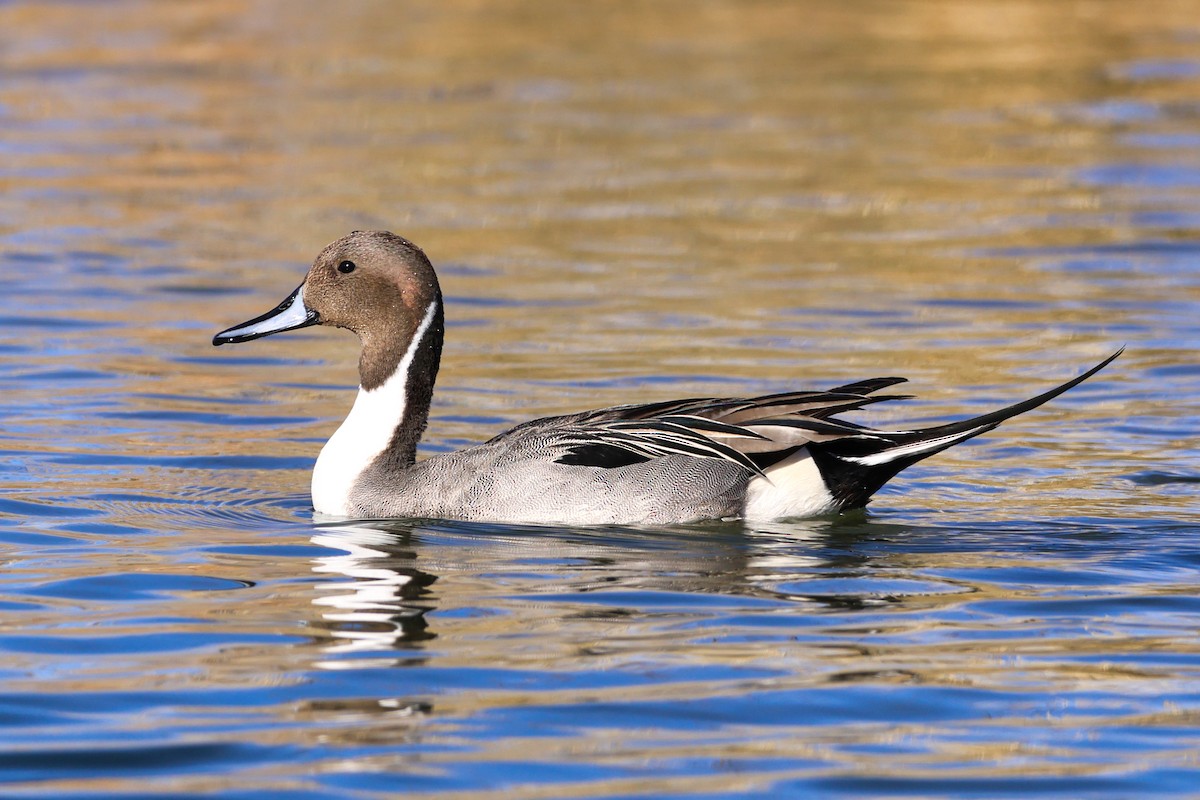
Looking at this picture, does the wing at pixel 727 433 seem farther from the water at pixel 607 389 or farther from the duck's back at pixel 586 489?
the water at pixel 607 389

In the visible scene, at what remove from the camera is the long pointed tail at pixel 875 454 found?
7.35 m

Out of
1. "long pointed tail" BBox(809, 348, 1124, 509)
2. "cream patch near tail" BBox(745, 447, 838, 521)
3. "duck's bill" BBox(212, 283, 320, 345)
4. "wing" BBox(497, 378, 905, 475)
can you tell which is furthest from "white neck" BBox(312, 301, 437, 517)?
"long pointed tail" BBox(809, 348, 1124, 509)

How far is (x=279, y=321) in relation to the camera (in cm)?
Result: 810

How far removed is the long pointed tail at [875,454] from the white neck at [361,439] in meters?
1.62

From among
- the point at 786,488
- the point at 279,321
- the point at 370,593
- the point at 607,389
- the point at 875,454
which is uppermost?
the point at 279,321

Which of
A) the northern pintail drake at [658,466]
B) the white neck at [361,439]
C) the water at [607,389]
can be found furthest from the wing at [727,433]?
the white neck at [361,439]

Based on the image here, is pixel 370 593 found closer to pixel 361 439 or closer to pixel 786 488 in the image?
pixel 361 439

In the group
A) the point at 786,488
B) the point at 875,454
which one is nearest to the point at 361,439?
the point at 786,488

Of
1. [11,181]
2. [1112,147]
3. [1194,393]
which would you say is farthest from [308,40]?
[1194,393]

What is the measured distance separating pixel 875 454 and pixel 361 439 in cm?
194

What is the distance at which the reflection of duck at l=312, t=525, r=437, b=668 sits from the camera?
6023mm

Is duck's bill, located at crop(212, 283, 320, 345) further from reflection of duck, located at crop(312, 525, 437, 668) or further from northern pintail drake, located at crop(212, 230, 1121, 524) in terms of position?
reflection of duck, located at crop(312, 525, 437, 668)

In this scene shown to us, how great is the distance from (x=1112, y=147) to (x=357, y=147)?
21.0 ft

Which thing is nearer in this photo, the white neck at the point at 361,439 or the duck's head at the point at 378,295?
the white neck at the point at 361,439
